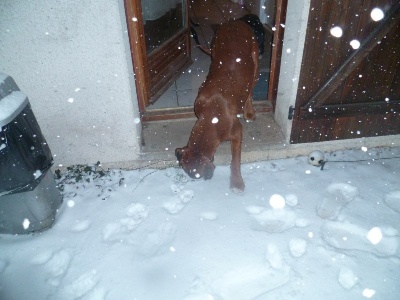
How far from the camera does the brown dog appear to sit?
259cm

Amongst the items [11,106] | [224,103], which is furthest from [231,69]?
[11,106]

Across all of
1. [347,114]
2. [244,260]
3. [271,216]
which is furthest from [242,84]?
[244,260]

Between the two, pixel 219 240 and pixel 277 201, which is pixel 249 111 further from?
pixel 219 240

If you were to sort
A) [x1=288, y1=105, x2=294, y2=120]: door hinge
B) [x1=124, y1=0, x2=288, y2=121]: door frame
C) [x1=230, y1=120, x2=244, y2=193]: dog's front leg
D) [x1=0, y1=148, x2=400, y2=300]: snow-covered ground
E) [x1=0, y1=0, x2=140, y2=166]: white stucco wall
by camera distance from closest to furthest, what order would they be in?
[x1=0, y1=148, x2=400, y2=300]: snow-covered ground → [x1=0, y1=0, x2=140, y2=166]: white stucco wall → [x1=230, y1=120, x2=244, y2=193]: dog's front leg → [x1=124, y1=0, x2=288, y2=121]: door frame → [x1=288, y1=105, x2=294, y2=120]: door hinge

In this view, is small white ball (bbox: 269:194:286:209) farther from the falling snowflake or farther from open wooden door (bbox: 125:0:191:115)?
open wooden door (bbox: 125:0:191:115)

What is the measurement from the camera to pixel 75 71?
2768 mm

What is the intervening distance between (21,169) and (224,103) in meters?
1.89

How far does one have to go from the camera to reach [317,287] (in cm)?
218

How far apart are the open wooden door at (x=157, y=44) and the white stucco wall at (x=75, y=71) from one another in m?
0.52

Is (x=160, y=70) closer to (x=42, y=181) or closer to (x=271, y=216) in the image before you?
(x=42, y=181)

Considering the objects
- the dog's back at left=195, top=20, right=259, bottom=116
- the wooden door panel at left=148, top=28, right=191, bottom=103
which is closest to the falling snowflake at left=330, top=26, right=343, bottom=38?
the dog's back at left=195, top=20, right=259, bottom=116

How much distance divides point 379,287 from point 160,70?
3.65 metres

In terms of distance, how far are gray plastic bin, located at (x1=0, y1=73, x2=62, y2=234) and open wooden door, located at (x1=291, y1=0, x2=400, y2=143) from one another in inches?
103

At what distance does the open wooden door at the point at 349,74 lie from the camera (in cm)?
272
